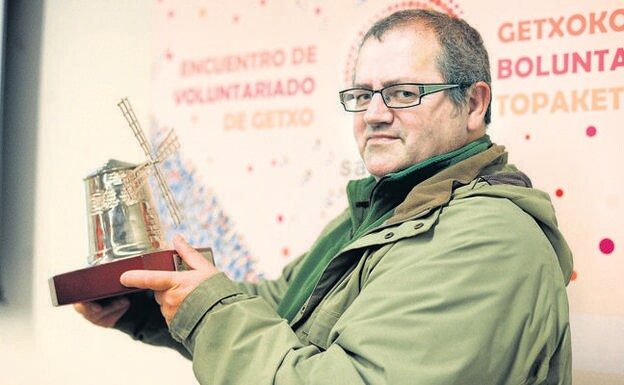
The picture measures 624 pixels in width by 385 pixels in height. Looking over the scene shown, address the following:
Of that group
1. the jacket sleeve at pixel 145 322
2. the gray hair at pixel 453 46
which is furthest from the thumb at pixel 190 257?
the gray hair at pixel 453 46

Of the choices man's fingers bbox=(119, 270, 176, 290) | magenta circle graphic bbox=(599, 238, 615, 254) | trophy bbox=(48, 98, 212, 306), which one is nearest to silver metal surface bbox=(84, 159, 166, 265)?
trophy bbox=(48, 98, 212, 306)

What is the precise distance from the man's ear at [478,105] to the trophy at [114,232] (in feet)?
1.95

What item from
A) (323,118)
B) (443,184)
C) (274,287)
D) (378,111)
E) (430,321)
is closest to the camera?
(430,321)

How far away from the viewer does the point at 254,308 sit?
104cm

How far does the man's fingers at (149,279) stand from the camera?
1.08 meters

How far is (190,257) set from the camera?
1.14 metres

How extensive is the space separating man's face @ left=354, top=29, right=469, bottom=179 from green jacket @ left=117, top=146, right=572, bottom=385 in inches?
3.2

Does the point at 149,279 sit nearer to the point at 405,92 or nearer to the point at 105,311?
the point at 105,311

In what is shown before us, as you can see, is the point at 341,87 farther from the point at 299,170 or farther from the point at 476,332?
the point at 476,332

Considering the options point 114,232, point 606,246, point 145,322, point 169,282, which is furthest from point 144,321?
point 606,246

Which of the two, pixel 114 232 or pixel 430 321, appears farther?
pixel 114 232

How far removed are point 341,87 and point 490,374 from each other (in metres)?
0.95

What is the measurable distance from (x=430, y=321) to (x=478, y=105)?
0.49m

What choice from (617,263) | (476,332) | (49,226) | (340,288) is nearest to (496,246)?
(476,332)
